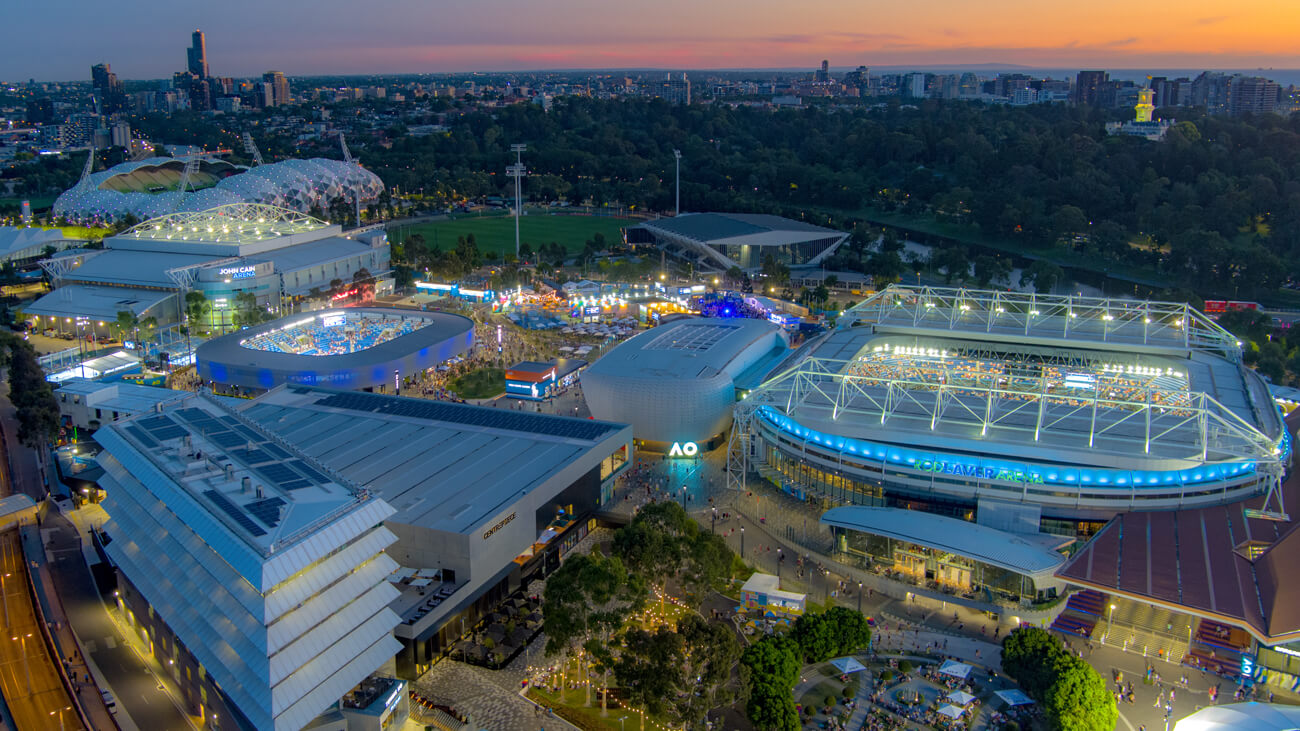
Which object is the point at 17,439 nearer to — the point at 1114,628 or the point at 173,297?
the point at 173,297

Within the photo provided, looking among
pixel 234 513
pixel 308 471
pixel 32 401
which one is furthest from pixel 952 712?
pixel 32 401

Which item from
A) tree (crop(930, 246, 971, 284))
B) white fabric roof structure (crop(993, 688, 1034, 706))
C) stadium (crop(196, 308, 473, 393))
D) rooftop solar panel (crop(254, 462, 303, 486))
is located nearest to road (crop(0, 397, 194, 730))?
rooftop solar panel (crop(254, 462, 303, 486))

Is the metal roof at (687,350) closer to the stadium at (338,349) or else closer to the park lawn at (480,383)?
the park lawn at (480,383)

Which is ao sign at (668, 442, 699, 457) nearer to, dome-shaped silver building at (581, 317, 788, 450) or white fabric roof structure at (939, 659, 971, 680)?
dome-shaped silver building at (581, 317, 788, 450)

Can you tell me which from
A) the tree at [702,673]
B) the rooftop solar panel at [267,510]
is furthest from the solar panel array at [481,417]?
the tree at [702,673]

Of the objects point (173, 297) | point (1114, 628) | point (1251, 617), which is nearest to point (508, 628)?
point (1114, 628)
